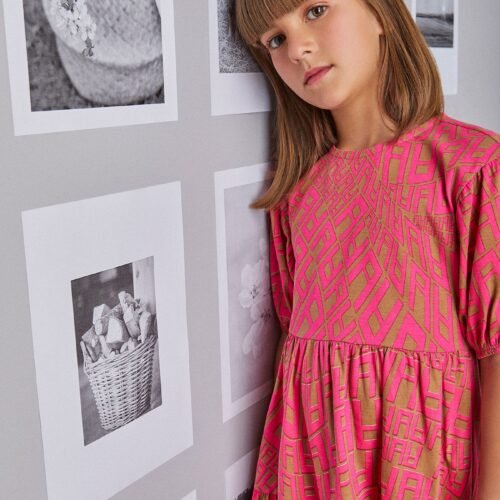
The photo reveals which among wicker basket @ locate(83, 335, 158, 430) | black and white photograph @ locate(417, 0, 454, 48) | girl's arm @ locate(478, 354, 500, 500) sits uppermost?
black and white photograph @ locate(417, 0, 454, 48)

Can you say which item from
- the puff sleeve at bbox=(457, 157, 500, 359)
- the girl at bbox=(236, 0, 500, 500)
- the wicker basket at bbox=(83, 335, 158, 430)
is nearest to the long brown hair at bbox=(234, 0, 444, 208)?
the girl at bbox=(236, 0, 500, 500)

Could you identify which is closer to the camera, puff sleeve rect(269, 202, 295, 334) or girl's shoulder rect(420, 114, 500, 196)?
girl's shoulder rect(420, 114, 500, 196)

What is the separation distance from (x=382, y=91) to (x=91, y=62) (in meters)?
0.37

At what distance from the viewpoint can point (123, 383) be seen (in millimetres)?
675

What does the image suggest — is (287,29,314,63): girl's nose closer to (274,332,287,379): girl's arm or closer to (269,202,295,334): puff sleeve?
(269,202,295,334): puff sleeve

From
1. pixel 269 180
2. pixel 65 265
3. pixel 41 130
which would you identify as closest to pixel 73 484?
pixel 65 265

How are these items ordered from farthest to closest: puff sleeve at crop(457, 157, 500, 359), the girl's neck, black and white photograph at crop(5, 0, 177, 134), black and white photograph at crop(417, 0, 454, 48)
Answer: black and white photograph at crop(417, 0, 454, 48) → the girl's neck → puff sleeve at crop(457, 157, 500, 359) → black and white photograph at crop(5, 0, 177, 134)

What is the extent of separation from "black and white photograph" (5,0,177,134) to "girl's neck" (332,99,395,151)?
9.6 inches

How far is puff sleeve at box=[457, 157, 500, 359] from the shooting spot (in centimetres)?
72

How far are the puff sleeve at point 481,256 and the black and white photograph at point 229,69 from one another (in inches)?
10.5

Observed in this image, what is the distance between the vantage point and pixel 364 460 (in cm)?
79

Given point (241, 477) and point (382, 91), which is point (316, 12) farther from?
point (241, 477)

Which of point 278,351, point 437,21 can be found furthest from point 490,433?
point 437,21

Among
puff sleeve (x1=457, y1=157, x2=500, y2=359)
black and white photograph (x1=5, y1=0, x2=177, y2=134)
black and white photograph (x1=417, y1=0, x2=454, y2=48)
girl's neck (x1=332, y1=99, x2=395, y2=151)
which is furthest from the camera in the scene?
black and white photograph (x1=417, y1=0, x2=454, y2=48)
